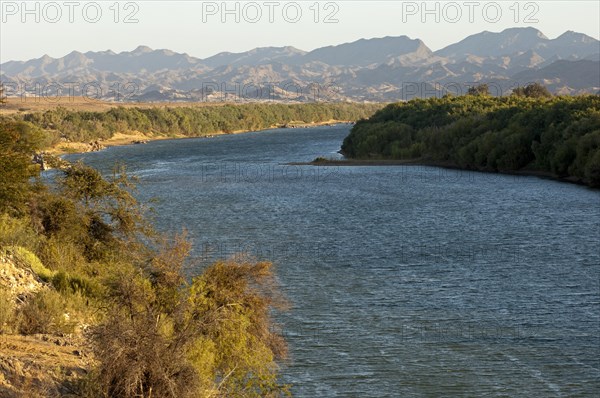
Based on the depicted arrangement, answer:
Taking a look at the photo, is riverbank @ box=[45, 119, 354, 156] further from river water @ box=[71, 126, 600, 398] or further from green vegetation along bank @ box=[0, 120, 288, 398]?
green vegetation along bank @ box=[0, 120, 288, 398]

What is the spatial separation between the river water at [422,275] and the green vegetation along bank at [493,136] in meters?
6.53

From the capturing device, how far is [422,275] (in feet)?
116

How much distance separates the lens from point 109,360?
13.6 metres

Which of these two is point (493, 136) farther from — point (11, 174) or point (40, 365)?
point (40, 365)

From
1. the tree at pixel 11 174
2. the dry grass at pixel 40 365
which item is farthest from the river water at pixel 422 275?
the tree at pixel 11 174

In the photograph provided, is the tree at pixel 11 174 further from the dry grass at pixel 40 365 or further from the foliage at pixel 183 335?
the dry grass at pixel 40 365

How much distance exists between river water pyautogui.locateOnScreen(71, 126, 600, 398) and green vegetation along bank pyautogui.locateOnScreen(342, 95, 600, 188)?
6534mm

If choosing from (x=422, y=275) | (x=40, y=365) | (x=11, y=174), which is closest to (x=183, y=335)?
(x=40, y=365)

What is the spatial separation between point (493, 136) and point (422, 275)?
6121 centimetres

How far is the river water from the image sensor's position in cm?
2378

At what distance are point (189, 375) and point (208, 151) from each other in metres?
119

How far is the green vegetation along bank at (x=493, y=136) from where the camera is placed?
79.2 m

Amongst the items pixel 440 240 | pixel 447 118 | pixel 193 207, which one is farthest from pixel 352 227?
pixel 447 118

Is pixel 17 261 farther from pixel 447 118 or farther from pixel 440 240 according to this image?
pixel 447 118
